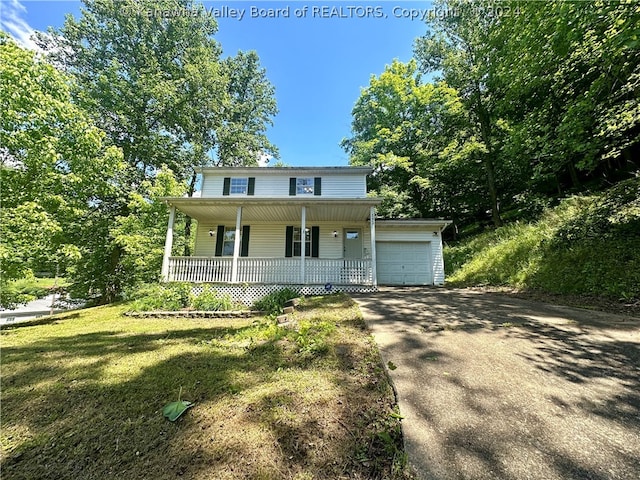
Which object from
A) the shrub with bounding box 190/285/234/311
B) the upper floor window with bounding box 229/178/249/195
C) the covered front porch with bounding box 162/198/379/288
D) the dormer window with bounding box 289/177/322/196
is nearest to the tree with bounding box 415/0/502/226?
the covered front porch with bounding box 162/198/379/288

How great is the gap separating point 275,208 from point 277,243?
7.50 feet

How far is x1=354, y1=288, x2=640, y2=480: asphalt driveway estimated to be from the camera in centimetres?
174

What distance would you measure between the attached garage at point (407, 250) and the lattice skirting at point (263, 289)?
3.03 metres

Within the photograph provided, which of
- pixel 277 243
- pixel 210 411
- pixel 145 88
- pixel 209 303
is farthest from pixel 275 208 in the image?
pixel 145 88

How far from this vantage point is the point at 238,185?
1304 centimetres

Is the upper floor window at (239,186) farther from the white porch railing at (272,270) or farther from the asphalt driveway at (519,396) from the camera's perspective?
the asphalt driveway at (519,396)

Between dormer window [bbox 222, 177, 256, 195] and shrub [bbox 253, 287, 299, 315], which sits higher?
dormer window [bbox 222, 177, 256, 195]

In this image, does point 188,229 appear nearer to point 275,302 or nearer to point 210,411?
point 275,302

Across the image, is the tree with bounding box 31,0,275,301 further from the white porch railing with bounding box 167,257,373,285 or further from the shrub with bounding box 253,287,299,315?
the shrub with bounding box 253,287,299,315

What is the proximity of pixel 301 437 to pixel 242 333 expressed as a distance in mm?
3104

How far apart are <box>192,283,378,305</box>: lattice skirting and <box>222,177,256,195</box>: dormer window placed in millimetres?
5256

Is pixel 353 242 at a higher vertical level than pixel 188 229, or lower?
lower

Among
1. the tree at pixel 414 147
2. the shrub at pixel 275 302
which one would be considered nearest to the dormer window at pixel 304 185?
the tree at pixel 414 147

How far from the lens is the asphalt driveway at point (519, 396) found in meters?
1.74
